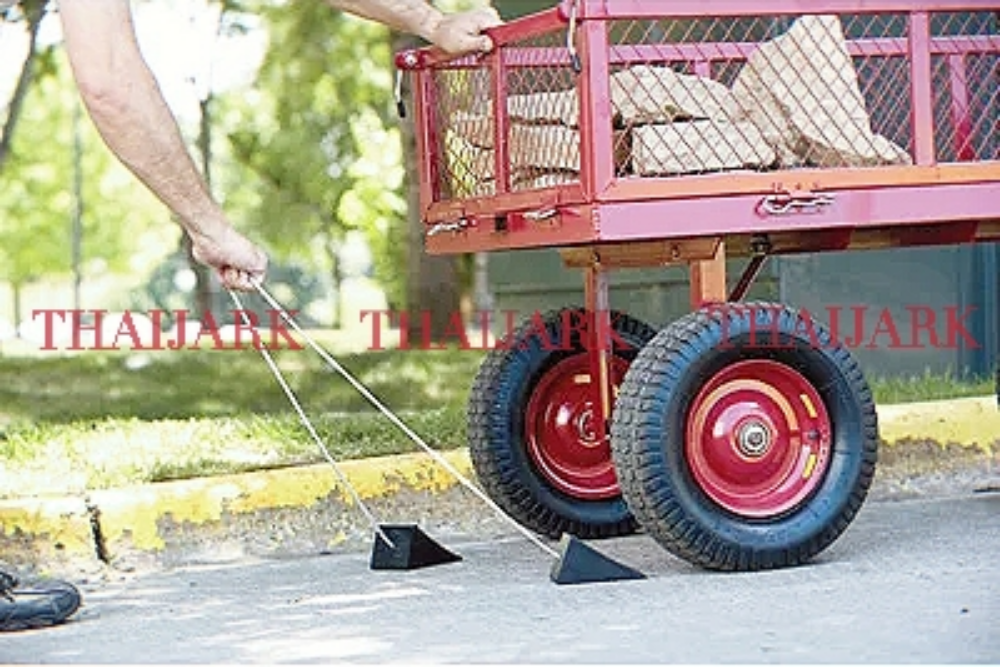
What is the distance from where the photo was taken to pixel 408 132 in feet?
42.3

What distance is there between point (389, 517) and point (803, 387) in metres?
1.67

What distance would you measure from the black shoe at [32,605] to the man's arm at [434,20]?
6.15 ft

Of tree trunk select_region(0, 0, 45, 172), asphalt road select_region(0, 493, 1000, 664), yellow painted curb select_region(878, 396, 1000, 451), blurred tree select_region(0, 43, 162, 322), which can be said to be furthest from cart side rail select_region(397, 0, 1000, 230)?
blurred tree select_region(0, 43, 162, 322)

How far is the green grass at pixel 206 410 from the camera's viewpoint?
23.1ft

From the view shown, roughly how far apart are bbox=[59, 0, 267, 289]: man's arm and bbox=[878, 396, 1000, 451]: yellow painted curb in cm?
314

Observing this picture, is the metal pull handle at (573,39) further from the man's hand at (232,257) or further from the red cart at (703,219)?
the man's hand at (232,257)

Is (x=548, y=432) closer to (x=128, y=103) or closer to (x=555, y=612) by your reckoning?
(x=555, y=612)

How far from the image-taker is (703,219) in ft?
17.0

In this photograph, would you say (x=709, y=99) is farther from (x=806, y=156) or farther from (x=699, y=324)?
(x=699, y=324)

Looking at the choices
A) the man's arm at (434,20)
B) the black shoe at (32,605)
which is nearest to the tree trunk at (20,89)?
the man's arm at (434,20)

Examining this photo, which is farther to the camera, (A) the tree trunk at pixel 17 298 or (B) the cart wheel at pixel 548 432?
(A) the tree trunk at pixel 17 298

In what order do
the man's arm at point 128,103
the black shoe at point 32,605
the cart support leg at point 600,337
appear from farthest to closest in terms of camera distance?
the cart support leg at point 600,337 < the black shoe at point 32,605 < the man's arm at point 128,103

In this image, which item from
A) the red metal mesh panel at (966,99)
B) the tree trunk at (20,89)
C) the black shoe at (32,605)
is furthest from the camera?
the tree trunk at (20,89)

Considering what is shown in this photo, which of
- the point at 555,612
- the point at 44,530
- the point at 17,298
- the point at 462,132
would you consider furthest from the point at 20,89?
the point at 17,298
